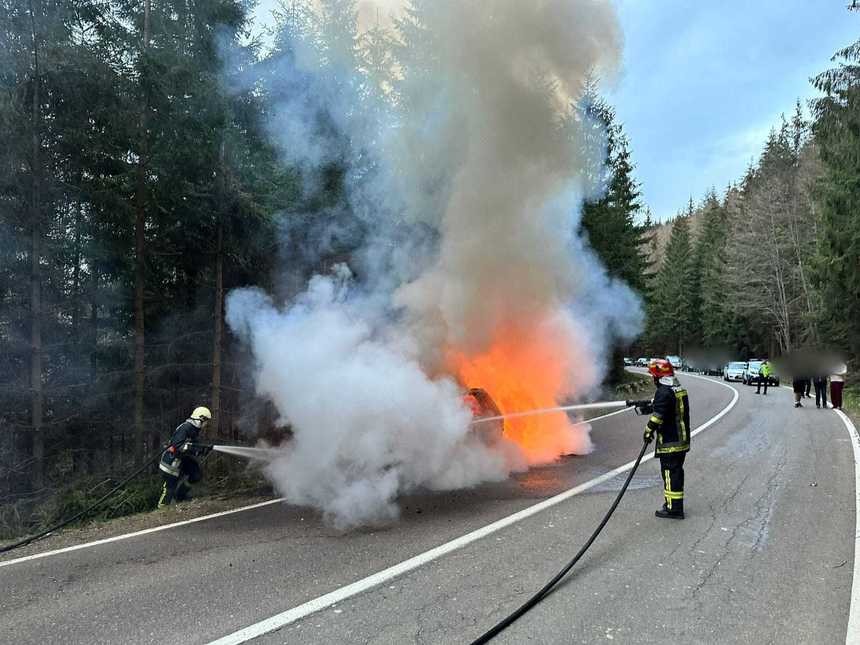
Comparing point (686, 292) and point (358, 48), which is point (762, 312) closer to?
point (686, 292)

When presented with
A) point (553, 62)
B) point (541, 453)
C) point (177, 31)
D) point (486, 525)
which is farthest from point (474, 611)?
point (177, 31)

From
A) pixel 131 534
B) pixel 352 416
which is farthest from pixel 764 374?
pixel 131 534

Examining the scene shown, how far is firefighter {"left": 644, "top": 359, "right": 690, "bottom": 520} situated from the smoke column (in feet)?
6.98

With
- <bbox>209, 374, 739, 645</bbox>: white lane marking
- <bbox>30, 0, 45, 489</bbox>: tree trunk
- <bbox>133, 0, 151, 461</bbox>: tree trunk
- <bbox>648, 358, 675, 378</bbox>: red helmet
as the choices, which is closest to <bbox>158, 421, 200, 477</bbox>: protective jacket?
<bbox>30, 0, 45, 489</bbox>: tree trunk

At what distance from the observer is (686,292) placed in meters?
54.5

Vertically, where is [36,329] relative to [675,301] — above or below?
below

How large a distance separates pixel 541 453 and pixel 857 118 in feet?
43.7

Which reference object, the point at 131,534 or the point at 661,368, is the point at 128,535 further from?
the point at 661,368

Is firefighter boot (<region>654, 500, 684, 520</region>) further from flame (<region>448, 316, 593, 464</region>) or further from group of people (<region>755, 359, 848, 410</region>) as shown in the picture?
group of people (<region>755, 359, 848, 410</region>)

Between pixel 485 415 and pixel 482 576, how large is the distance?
3.66 meters

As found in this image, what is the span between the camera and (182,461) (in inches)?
294

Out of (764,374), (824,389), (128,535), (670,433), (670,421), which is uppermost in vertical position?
(670,421)

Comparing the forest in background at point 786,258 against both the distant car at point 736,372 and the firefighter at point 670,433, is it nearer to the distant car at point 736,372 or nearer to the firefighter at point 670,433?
the distant car at point 736,372

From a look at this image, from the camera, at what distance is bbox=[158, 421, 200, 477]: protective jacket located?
7297mm
